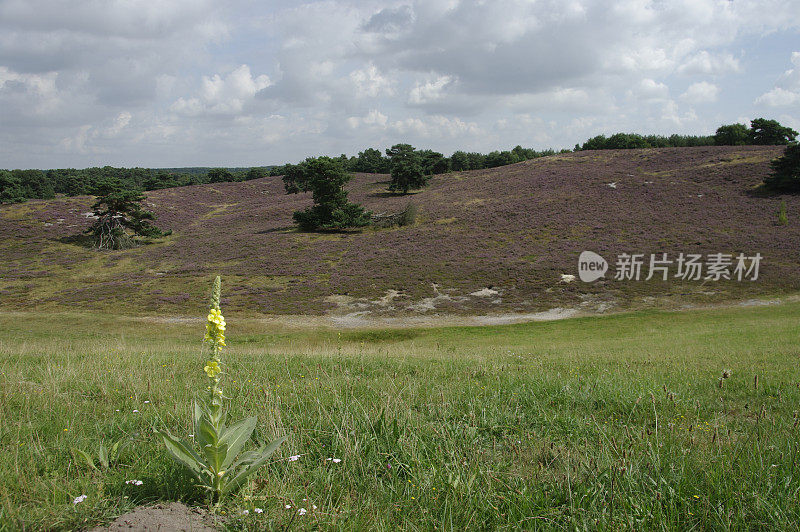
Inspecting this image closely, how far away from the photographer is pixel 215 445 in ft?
9.52

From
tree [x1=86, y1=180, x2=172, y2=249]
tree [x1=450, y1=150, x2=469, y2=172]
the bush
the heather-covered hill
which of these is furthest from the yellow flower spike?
tree [x1=450, y1=150, x2=469, y2=172]

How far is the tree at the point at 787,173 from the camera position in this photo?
5200 centimetres

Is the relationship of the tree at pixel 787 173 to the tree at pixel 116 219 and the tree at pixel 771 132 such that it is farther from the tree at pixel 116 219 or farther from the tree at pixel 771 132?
the tree at pixel 116 219

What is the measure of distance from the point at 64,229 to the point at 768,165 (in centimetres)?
9428

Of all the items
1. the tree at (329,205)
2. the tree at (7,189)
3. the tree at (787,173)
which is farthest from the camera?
the tree at (7,189)

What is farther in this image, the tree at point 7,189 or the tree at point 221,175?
the tree at point 221,175

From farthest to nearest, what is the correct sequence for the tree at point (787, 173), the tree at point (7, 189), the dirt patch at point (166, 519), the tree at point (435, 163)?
1. the tree at point (435, 163)
2. the tree at point (7, 189)
3. the tree at point (787, 173)
4. the dirt patch at point (166, 519)

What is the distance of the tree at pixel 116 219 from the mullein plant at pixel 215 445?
6144 cm

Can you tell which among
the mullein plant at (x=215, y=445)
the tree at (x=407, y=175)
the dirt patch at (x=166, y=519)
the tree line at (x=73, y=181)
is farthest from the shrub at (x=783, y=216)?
the tree line at (x=73, y=181)

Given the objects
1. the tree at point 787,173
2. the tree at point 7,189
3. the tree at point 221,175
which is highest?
the tree at point 221,175

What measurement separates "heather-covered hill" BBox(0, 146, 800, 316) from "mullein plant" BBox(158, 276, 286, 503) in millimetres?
29851

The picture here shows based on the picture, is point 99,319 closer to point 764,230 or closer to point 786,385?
point 786,385

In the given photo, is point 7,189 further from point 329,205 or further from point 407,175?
point 407,175

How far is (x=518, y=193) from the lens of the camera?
222 ft
